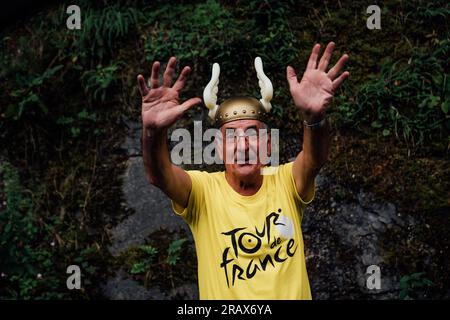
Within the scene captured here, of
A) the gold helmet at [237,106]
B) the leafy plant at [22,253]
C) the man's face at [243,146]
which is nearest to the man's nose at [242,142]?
the man's face at [243,146]

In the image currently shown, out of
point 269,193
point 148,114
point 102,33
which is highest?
point 102,33

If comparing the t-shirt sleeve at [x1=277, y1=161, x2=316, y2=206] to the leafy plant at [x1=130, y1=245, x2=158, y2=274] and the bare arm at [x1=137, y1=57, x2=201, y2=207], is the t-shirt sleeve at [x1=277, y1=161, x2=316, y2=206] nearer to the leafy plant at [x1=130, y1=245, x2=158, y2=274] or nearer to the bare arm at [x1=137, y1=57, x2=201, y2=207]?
the bare arm at [x1=137, y1=57, x2=201, y2=207]

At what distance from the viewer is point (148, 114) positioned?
318 cm

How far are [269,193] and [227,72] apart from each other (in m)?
3.02

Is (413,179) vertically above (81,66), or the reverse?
(81,66)

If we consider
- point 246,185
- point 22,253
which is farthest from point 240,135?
point 22,253

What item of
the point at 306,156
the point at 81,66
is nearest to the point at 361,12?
the point at 81,66

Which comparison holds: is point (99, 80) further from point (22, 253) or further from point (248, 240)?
point (248, 240)

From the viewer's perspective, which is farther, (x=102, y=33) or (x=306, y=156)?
(x=102, y=33)

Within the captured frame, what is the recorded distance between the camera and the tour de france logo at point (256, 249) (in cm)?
338

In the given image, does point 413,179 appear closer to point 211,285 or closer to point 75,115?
point 211,285

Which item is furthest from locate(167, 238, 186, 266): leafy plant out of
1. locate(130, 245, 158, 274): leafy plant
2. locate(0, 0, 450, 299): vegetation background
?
locate(130, 245, 158, 274): leafy plant

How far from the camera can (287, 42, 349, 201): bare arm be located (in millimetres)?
3244

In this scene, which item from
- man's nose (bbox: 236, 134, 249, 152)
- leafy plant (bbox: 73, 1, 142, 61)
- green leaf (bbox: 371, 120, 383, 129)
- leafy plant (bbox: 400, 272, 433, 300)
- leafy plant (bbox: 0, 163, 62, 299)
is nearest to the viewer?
man's nose (bbox: 236, 134, 249, 152)
